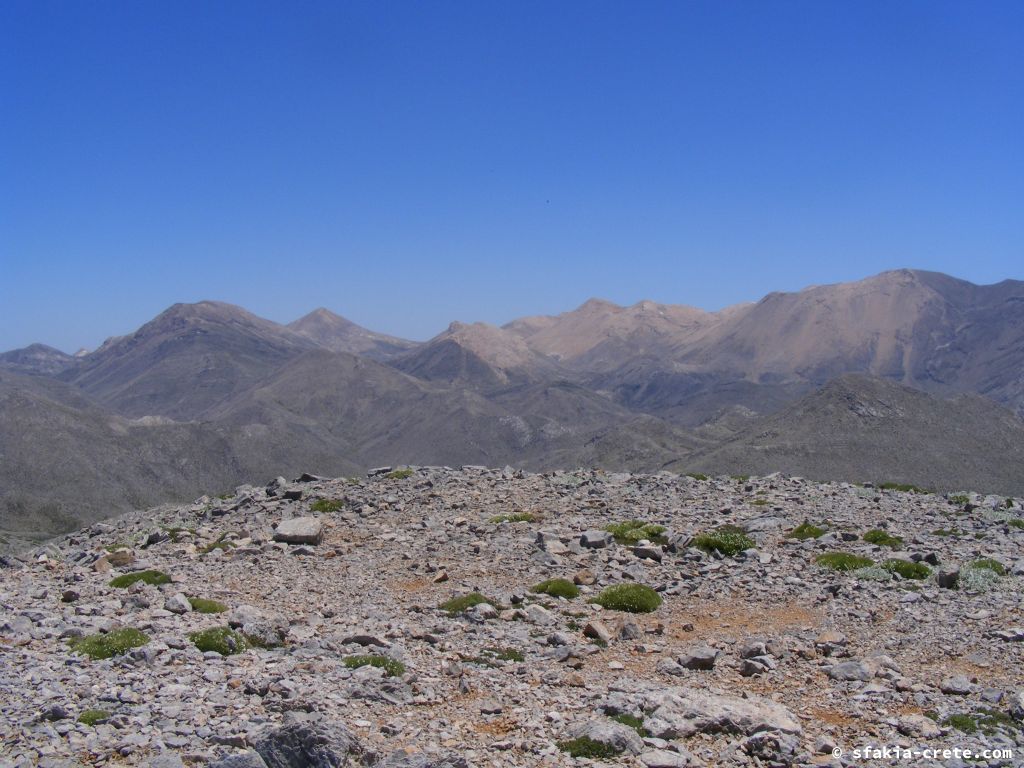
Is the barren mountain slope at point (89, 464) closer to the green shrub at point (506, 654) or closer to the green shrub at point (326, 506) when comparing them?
the green shrub at point (326, 506)

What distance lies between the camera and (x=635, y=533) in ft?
74.5

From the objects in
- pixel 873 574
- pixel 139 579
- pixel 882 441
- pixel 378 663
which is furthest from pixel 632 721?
pixel 882 441

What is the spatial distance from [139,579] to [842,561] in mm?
16350

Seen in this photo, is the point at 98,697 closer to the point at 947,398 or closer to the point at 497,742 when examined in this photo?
the point at 497,742

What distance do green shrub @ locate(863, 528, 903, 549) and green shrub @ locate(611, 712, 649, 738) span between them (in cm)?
1296

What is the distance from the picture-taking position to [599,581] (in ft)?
63.9

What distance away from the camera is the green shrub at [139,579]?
61.1 feet

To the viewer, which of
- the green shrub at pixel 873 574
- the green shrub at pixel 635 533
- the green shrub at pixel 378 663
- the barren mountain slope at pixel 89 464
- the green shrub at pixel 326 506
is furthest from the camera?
the barren mountain slope at pixel 89 464

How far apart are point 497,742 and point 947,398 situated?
523ft

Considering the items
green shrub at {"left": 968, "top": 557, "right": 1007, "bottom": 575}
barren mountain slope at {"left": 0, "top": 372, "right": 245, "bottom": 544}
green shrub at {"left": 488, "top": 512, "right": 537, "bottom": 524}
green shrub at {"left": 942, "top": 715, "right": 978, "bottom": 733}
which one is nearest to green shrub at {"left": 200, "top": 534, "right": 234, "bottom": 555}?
green shrub at {"left": 488, "top": 512, "right": 537, "bottom": 524}

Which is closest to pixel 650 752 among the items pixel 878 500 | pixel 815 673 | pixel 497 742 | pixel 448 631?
pixel 497 742

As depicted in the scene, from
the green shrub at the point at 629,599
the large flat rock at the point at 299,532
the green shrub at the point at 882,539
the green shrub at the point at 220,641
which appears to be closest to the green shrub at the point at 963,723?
the green shrub at the point at 629,599

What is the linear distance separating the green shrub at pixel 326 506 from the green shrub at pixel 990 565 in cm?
1813

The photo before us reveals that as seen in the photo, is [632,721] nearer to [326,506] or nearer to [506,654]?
[506,654]
